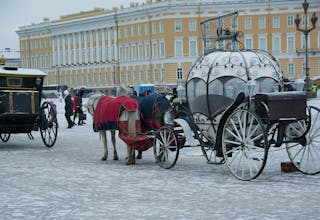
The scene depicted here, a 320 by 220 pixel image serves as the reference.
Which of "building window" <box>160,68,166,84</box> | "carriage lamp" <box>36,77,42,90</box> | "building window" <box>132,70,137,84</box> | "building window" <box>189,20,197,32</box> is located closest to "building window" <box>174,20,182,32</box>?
"building window" <box>189,20,197,32</box>

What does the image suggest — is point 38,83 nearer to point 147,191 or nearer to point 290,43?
point 147,191

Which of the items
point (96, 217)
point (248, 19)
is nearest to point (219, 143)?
point (96, 217)

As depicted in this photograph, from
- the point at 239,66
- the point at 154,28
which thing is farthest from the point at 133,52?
the point at 239,66

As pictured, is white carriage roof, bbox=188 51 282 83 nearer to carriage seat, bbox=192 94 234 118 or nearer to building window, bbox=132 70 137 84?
carriage seat, bbox=192 94 234 118

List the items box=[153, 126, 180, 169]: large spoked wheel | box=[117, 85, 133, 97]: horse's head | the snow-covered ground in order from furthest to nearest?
box=[117, 85, 133, 97]: horse's head
box=[153, 126, 180, 169]: large spoked wheel
the snow-covered ground

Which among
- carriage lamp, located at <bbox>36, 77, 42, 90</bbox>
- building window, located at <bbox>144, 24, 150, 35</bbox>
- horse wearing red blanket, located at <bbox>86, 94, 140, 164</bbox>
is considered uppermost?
building window, located at <bbox>144, 24, 150, 35</bbox>

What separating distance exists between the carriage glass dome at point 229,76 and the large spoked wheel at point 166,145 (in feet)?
1.87

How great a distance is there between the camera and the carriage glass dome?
28.8 ft

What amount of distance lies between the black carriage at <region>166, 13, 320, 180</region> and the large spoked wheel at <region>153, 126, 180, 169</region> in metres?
0.11

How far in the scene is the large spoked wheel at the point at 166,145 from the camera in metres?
9.16

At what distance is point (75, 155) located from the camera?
11.8 m

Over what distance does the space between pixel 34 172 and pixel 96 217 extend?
3.46 meters

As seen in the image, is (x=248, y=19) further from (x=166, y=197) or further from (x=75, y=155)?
(x=166, y=197)

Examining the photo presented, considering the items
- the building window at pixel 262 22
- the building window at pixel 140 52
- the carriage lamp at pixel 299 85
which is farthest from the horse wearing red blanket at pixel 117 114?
the building window at pixel 140 52
